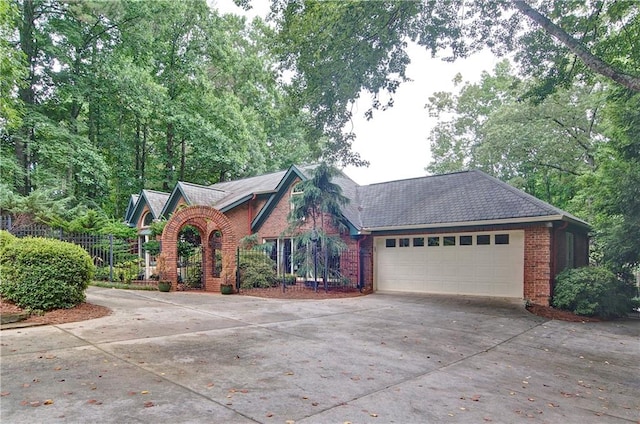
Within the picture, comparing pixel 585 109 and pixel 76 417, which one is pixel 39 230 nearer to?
pixel 76 417

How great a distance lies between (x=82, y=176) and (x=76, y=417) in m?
21.4

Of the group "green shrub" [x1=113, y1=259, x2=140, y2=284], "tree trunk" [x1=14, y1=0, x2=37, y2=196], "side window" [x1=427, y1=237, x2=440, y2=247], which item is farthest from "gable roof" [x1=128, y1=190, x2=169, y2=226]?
"side window" [x1=427, y1=237, x2=440, y2=247]

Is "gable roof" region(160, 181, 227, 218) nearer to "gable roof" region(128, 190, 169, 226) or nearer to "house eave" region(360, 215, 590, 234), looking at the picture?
"gable roof" region(128, 190, 169, 226)

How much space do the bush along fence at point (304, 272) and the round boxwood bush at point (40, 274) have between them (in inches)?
240

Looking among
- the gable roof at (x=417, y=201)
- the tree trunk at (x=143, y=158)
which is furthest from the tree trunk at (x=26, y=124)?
the tree trunk at (x=143, y=158)

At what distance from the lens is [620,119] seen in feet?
37.0

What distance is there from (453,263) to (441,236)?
1023 mm

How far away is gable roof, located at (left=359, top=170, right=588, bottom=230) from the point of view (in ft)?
38.5

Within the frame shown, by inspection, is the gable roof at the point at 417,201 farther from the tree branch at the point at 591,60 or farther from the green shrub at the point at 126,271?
the tree branch at the point at 591,60

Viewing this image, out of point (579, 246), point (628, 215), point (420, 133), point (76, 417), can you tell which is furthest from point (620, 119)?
point (420, 133)

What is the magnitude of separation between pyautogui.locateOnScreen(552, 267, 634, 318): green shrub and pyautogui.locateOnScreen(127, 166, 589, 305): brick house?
0.42 metres

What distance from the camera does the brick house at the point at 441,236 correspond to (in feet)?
37.9

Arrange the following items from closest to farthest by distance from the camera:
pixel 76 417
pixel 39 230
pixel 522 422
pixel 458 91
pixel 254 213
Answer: pixel 76 417
pixel 522 422
pixel 39 230
pixel 254 213
pixel 458 91

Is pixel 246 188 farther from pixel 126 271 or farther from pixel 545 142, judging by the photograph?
pixel 545 142
